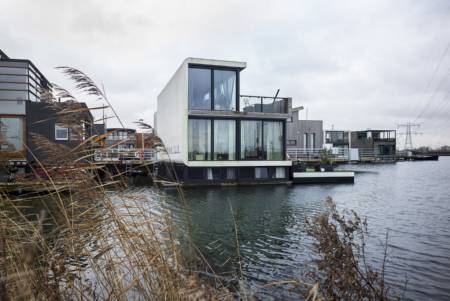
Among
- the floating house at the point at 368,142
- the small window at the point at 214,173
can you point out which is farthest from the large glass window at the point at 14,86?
the floating house at the point at 368,142

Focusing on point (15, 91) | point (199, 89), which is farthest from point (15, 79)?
point (199, 89)

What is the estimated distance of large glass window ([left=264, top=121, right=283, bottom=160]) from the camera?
20391 millimetres

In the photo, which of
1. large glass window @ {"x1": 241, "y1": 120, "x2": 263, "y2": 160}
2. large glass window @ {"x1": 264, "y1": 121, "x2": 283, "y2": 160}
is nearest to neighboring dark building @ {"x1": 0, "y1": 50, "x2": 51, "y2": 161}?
large glass window @ {"x1": 241, "y1": 120, "x2": 263, "y2": 160}

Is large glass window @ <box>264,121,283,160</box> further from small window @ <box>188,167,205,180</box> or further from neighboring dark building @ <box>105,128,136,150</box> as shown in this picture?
neighboring dark building @ <box>105,128,136,150</box>

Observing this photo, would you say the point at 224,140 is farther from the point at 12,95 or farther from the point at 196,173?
the point at 12,95

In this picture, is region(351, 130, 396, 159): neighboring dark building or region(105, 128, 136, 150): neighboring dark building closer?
region(105, 128, 136, 150): neighboring dark building

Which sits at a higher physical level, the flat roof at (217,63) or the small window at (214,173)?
the flat roof at (217,63)

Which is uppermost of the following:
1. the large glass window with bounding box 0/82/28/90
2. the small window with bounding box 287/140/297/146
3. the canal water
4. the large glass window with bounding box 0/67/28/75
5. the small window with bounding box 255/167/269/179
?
the large glass window with bounding box 0/67/28/75

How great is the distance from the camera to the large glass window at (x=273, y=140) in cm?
2039

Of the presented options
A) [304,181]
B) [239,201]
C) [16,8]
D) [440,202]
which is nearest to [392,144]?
[304,181]

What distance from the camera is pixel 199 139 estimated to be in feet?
62.2

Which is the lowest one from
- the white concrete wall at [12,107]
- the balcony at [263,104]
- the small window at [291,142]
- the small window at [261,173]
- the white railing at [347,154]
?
the small window at [261,173]

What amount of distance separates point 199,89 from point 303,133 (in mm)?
23679

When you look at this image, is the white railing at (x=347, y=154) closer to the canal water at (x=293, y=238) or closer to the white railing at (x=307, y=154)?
the white railing at (x=307, y=154)
